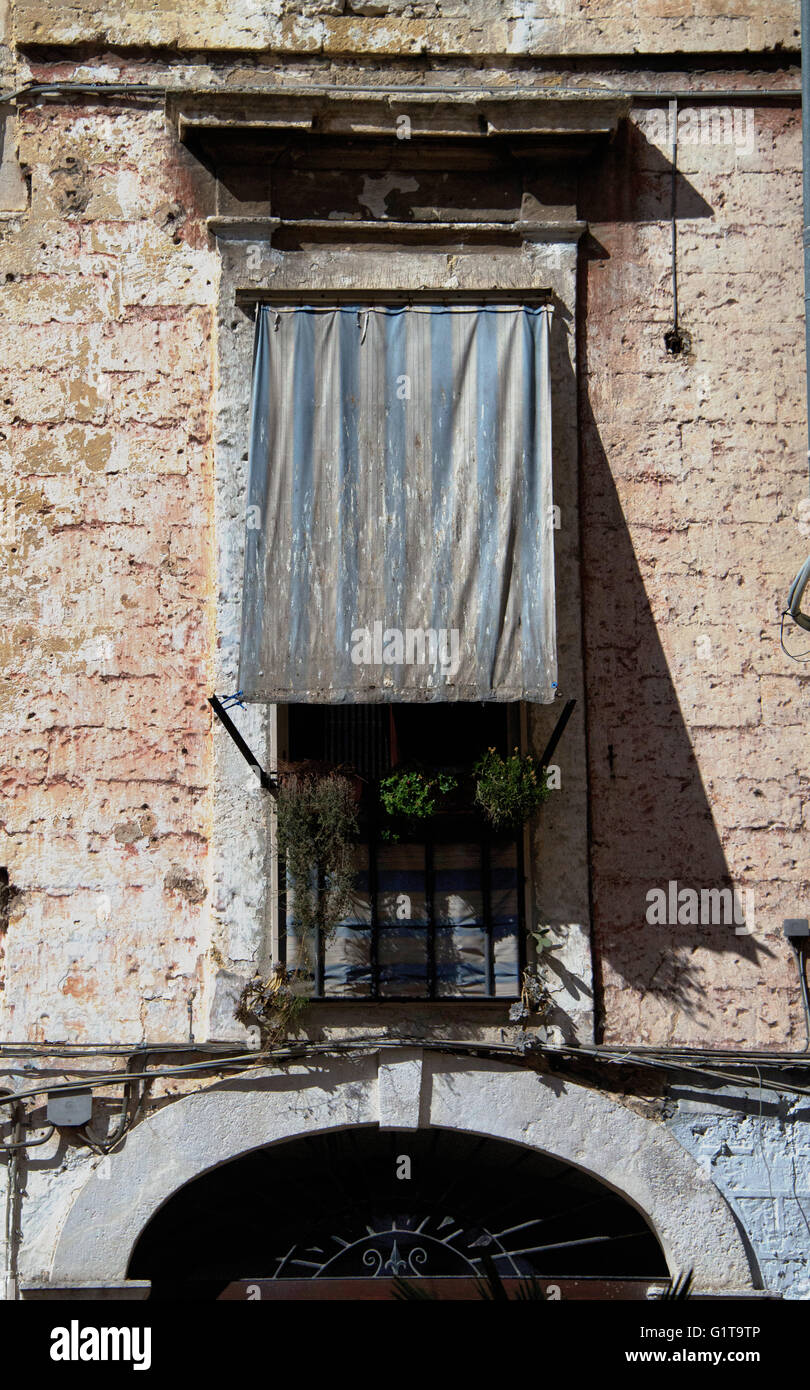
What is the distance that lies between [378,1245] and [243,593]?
A: 321 cm

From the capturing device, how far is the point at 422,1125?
22.6ft

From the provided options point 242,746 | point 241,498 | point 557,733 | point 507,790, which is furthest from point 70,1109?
point 241,498

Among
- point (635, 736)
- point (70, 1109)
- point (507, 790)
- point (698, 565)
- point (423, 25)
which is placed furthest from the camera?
point (423, 25)

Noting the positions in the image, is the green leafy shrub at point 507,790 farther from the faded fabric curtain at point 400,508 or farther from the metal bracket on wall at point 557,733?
the faded fabric curtain at point 400,508

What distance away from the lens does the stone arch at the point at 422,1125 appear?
6770mm

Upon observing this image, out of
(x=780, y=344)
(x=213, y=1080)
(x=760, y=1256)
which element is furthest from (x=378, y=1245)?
(x=780, y=344)

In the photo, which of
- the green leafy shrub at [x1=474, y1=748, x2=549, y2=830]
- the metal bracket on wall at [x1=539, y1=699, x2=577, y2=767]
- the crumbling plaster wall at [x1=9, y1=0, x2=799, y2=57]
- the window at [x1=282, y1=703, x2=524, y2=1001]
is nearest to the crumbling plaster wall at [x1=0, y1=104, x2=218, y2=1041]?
the crumbling plaster wall at [x1=9, y1=0, x2=799, y2=57]

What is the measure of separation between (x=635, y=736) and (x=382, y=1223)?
2684mm

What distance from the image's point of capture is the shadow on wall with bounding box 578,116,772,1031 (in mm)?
7121

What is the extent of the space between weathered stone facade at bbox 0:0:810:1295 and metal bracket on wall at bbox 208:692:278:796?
0.11 metres

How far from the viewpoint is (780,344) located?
24.9 feet

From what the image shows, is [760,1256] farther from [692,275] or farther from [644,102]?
[644,102]

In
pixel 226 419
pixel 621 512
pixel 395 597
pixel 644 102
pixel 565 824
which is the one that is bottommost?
pixel 565 824

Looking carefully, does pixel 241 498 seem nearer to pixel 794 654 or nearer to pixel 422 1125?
pixel 794 654
